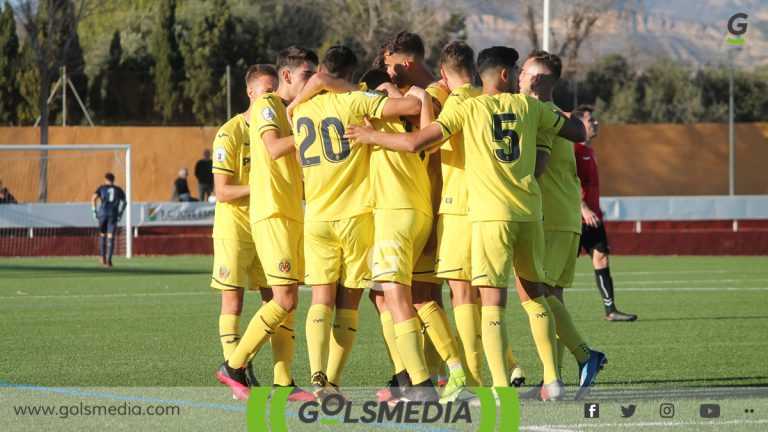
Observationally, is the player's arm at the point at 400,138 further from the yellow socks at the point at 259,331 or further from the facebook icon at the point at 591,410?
the facebook icon at the point at 591,410

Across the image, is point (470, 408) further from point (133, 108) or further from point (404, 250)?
point (133, 108)

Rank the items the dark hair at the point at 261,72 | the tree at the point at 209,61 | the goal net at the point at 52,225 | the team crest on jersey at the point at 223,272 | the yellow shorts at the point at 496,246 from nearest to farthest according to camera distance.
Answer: the yellow shorts at the point at 496,246 → the team crest on jersey at the point at 223,272 → the dark hair at the point at 261,72 → the goal net at the point at 52,225 → the tree at the point at 209,61

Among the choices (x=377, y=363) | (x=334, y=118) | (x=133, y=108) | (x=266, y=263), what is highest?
(x=133, y=108)

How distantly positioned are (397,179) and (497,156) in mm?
611

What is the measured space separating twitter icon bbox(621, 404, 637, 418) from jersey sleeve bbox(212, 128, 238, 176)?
3024mm

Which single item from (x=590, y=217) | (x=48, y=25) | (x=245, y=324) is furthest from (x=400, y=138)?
(x=48, y=25)

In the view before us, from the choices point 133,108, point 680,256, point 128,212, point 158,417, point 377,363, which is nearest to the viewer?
point 158,417

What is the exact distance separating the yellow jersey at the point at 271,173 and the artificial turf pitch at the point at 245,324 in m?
1.49

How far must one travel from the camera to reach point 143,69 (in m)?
51.7

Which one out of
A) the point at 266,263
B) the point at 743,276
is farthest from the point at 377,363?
the point at 743,276

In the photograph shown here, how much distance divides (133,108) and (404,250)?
44634 mm

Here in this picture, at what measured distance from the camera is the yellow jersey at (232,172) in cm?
775

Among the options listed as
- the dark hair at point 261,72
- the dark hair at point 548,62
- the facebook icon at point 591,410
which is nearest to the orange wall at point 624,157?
the dark hair at point 261,72

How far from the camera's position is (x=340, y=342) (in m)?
7.17
